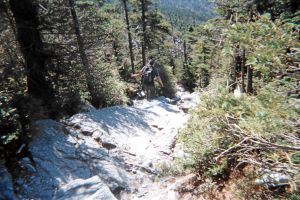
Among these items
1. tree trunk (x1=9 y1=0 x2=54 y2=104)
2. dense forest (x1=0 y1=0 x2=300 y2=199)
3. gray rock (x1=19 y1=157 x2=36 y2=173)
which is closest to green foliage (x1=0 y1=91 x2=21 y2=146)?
dense forest (x1=0 y1=0 x2=300 y2=199)

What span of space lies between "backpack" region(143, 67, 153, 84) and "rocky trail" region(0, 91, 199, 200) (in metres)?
4.11

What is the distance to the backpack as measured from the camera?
12195 mm

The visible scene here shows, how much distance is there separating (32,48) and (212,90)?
589cm

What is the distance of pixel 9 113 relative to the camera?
15.8 ft

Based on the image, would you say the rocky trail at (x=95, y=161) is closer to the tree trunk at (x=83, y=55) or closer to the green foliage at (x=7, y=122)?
the green foliage at (x=7, y=122)

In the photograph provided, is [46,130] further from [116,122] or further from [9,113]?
[116,122]

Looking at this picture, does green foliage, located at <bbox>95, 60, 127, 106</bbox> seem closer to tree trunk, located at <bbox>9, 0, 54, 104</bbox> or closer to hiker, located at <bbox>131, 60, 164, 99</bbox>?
hiker, located at <bbox>131, 60, 164, 99</bbox>

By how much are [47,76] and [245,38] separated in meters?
7.41

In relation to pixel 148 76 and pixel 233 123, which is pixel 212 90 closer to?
pixel 233 123

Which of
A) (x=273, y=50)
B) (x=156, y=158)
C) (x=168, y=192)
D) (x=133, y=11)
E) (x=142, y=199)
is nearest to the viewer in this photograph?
(x=273, y=50)

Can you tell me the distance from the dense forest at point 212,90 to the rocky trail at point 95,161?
453 mm

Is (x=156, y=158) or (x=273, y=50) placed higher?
(x=273, y=50)

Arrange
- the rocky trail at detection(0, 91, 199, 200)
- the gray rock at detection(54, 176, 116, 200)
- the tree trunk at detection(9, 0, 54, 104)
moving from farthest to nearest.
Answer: the tree trunk at detection(9, 0, 54, 104)
the rocky trail at detection(0, 91, 199, 200)
the gray rock at detection(54, 176, 116, 200)

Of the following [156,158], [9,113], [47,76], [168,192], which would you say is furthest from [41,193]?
[47,76]
